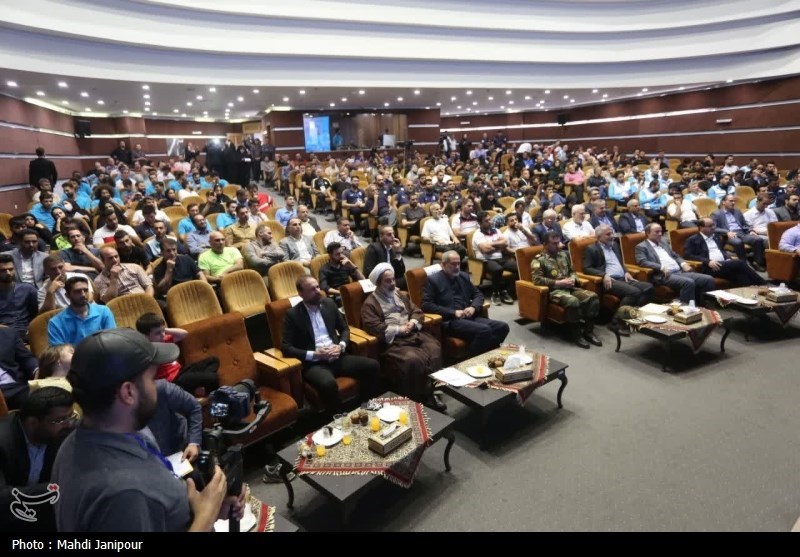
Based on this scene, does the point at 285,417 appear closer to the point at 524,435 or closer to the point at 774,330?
the point at 524,435

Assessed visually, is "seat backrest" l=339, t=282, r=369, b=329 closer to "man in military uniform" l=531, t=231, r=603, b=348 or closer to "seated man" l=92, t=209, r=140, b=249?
"man in military uniform" l=531, t=231, r=603, b=348

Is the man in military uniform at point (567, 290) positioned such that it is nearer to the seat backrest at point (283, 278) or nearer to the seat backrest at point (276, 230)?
the seat backrest at point (283, 278)

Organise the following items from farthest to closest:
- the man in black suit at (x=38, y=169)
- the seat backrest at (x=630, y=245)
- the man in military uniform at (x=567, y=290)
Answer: the man in black suit at (x=38, y=169) → the seat backrest at (x=630, y=245) → the man in military uniform at (x=567, y=290)

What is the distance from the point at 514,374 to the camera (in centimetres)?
324

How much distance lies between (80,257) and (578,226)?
19.7 feet

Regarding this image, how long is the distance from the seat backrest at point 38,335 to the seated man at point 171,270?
46.5 inches

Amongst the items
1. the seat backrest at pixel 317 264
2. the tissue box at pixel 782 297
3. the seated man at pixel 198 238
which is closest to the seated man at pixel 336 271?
the seat backrest at pixel 317 264

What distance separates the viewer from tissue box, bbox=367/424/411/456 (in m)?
2.47

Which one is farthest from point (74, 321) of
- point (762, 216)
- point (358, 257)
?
point (762, 216)

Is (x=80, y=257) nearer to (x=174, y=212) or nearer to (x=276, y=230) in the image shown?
(x=276, y=230)

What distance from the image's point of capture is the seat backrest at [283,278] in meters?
4.69

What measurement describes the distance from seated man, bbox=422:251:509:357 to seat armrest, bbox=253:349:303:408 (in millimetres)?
1385

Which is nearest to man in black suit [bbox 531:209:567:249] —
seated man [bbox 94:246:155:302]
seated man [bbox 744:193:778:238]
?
seated man [bbox 744:193:778:238]

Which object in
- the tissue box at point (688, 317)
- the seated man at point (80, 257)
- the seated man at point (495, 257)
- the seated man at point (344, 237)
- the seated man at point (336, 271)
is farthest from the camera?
the seated man at point (495, 257)
